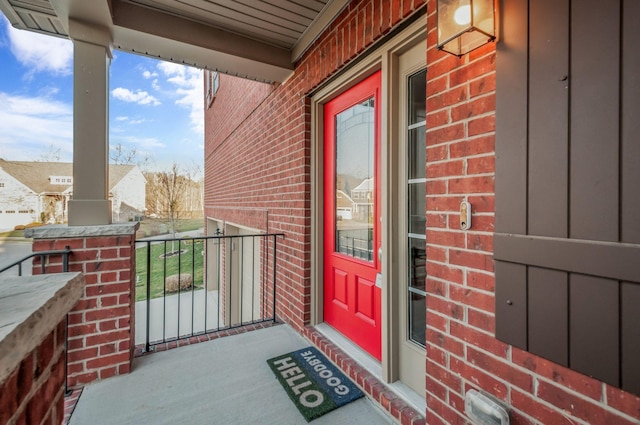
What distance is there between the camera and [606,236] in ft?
2.65

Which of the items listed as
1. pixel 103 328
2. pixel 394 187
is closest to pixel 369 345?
pixel 394 187

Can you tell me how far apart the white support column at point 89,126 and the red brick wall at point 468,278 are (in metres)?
2.13

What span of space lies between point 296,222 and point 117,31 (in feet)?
6.31

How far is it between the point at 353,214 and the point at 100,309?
1.85m

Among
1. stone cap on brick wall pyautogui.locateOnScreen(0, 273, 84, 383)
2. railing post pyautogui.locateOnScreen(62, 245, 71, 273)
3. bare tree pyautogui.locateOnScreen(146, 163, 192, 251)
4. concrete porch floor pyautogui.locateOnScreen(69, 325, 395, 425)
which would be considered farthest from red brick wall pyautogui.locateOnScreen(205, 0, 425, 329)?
bare tree pyautogui.locateOnScreen(146, 163, 192, 251)

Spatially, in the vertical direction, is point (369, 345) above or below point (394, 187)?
below

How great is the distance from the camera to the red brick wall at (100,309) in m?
1.86

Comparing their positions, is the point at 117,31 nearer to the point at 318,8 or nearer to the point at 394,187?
the point at 318,8

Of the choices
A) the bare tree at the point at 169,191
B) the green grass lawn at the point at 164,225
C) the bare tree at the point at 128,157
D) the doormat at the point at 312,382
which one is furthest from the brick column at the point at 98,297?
the bare tree at the point at 128,157

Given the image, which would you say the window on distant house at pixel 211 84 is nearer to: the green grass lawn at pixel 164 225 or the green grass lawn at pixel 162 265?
the green grass lawn at pixel 162 265

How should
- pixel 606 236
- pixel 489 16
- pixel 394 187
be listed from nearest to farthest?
pixel 606 236 < pixel 489 16 < pixel 394 187

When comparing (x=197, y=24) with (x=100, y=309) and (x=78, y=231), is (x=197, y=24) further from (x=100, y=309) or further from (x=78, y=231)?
(x=100, y=309)

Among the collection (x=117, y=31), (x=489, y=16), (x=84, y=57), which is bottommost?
(x=489, y=16)

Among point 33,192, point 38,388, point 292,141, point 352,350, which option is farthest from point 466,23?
point 33,192
